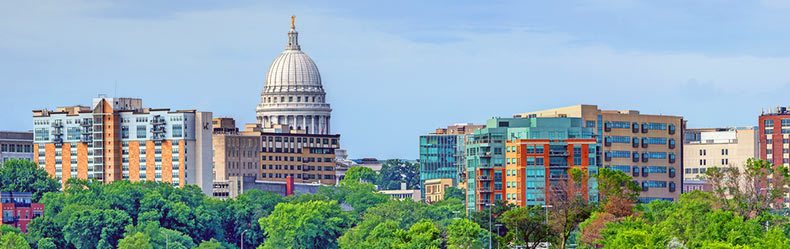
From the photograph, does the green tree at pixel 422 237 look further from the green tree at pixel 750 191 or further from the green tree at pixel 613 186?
the green tree at pixel 750 191

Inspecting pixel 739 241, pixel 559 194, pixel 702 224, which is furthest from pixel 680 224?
pixel 559 194

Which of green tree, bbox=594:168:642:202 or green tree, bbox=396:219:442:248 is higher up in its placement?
green tree, bbox=594:168:642:202

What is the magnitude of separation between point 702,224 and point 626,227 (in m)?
5.64

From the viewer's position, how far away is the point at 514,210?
184625 mm

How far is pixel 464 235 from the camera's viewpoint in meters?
182

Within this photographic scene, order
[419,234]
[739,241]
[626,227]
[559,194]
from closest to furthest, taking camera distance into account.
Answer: [739,241] < [626,227] < [419,234] < [559,194]

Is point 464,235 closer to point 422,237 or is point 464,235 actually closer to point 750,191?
point 422,237

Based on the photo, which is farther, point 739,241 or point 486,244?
point 486,244

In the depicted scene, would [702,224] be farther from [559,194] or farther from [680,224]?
[559,194]

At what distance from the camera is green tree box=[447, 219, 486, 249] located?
7131 inches

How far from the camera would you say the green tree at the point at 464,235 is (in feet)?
594

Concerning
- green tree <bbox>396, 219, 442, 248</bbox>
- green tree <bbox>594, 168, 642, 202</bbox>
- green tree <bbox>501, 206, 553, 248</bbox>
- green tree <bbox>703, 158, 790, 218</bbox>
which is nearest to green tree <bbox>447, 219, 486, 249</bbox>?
green tree <bbox>396, 219, 442, 248</bbox>

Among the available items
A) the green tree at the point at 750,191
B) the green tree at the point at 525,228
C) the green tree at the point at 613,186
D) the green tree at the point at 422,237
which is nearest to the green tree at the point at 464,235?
the green tree at the point at 422,237

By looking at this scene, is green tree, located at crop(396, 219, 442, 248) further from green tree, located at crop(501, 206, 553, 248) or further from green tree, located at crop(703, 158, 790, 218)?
green tree, located at crop(703, 158, 790, 218)
